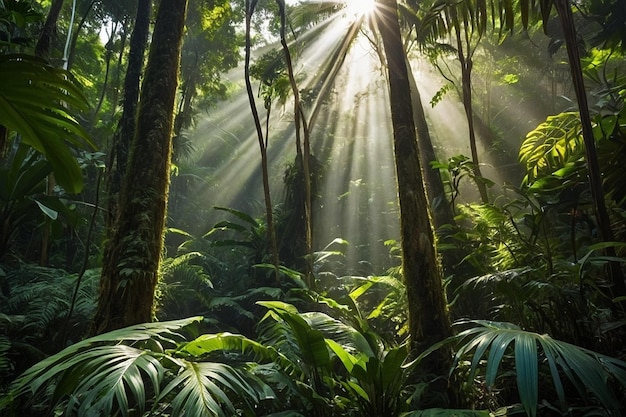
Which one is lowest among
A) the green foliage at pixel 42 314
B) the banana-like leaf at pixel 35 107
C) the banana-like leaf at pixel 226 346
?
the banana-like leaf at pixel 226 346

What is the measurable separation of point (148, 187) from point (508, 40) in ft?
45.2

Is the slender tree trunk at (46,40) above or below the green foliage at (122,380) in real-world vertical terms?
above

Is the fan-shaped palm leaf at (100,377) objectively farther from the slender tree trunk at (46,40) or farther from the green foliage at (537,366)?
the slender tree trunk at (46,40)

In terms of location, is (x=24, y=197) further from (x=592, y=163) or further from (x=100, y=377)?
(x=592, y=163)

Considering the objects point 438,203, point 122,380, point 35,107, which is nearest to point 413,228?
point 122,380

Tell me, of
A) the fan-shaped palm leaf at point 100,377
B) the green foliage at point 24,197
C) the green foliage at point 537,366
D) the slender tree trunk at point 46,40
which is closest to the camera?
the green foliage at point 537,366

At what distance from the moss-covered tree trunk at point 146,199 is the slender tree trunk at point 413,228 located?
1898 mm

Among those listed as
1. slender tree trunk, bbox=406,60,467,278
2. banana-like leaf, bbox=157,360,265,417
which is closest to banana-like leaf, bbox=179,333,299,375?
banana-like leaf, bbox=157,360,265,417

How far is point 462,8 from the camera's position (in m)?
3.78

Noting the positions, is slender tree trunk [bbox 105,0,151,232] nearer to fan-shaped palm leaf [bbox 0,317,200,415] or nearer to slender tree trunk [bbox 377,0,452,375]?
fan-shaped palm leaf [bbox 0,317,200,415]

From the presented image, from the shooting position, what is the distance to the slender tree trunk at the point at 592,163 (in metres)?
2.53

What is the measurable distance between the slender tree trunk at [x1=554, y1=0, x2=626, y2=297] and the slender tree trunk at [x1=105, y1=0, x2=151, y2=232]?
3879 mm

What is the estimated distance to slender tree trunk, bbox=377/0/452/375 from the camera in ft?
9.95

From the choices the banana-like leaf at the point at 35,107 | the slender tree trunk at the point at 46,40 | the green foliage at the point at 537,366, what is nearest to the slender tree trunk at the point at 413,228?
the green foliage at the point at 537,366
